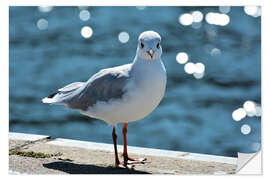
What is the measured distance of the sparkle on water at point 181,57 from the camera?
8828 mm

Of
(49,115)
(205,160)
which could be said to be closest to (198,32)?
(49,115)

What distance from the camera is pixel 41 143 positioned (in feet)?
18.4

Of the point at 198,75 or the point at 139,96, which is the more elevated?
the point at 198,75

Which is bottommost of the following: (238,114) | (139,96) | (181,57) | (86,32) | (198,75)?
(238,114)

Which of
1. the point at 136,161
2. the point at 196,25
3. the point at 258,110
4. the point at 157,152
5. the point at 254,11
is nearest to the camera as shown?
the point at 136,161

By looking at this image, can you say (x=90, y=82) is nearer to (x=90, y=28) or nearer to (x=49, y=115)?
(x=49, y=115)

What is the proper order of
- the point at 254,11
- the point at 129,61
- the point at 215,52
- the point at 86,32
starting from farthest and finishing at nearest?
the point at 215,52 → the point at 86,32 → the point at 129,61 → the point at 254,11

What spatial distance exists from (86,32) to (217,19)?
1.95 meters

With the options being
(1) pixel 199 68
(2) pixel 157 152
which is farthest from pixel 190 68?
(2) pixel 157 152

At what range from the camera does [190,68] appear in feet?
30.0

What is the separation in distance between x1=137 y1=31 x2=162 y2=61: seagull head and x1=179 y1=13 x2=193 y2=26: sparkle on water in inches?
141

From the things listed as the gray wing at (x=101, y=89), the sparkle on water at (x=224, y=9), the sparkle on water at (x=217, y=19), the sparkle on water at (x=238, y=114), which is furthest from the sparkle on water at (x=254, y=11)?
the sparkle on water at (x=238, y=114)

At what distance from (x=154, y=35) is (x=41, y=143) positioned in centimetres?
160

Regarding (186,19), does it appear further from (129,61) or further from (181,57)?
(129,61)
